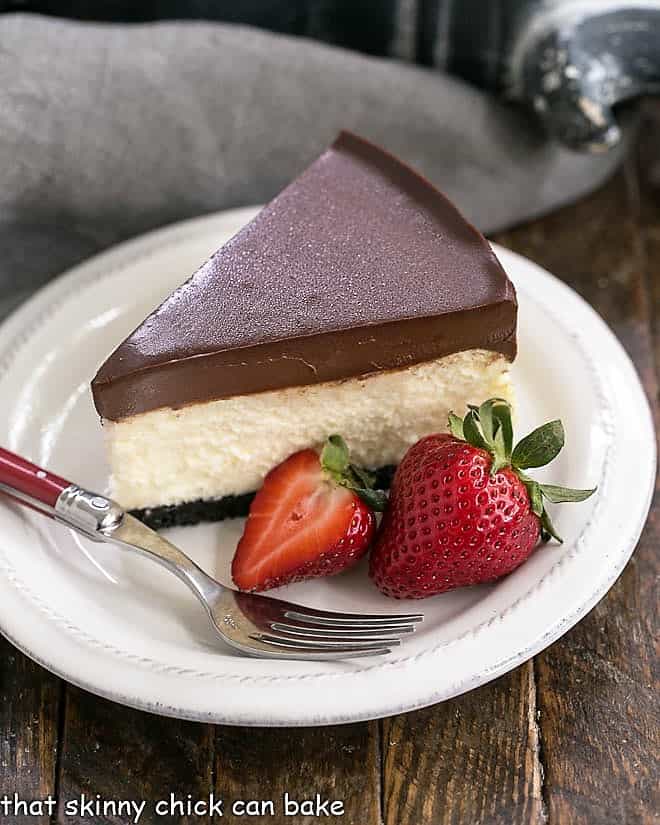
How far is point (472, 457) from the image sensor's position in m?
1.54

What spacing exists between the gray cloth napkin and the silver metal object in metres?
0.78

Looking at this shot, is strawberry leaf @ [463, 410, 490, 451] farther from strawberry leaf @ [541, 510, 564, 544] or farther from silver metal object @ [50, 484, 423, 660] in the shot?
silver metal object @ [50, 484, 423, 660]

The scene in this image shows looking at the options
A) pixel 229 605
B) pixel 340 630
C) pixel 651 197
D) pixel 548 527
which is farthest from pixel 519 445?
pixel 651 197

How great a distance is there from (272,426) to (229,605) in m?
0.32

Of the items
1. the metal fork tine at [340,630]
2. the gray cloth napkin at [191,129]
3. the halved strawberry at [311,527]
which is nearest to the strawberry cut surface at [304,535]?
the halved strawberry at [311,527]

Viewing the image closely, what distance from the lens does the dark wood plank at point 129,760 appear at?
4.85 feet

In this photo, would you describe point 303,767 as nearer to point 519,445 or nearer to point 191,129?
point 519,445

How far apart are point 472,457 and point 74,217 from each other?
111 centimetres

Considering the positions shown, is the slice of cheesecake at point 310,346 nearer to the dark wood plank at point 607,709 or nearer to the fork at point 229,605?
the fork at point 229,605

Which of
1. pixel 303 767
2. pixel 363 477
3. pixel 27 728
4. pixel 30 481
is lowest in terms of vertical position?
pixel 27 728

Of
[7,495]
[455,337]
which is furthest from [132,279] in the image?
[455,337]

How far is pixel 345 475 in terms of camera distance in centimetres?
167

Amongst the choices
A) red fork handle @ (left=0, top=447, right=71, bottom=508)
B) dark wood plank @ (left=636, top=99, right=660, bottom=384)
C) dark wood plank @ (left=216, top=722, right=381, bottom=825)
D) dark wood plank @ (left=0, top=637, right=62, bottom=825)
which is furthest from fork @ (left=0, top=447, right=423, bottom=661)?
dark wood plank @ (left=636, top=99, right=660, bottom=384)

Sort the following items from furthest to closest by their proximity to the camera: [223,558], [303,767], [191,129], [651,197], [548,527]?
[651,197] < [191,129] < [223,558] < [548,527] < [303,767]
